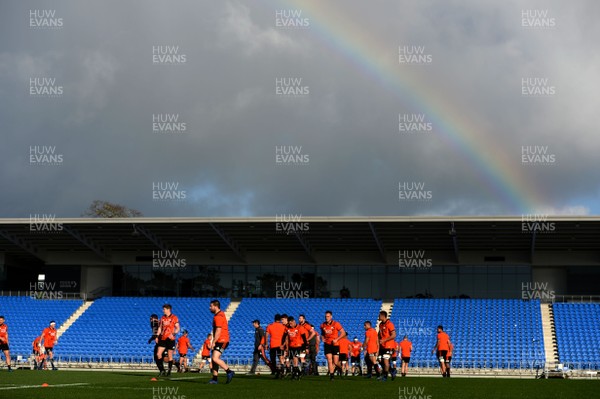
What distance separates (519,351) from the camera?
39188 mm

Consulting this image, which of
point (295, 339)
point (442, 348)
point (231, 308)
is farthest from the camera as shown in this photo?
point (231, 308)

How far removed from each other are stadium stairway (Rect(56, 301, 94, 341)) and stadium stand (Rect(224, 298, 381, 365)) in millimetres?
9256

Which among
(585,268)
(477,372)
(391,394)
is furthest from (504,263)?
(391,394)

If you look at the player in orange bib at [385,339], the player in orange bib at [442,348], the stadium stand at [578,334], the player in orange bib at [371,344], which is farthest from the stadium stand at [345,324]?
the player in orange bib at [385,339]

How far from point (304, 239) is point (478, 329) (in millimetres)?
10759

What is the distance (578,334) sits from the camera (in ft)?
133

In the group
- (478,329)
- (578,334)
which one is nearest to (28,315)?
(478,329)

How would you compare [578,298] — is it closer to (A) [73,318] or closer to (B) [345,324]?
(B) [345,324]

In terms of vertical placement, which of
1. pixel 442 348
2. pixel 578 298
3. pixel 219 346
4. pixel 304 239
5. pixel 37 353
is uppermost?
pixel 304 239

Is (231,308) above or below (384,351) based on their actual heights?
above

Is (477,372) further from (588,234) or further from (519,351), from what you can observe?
(588,234)

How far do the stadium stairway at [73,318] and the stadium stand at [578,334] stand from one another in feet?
86.5

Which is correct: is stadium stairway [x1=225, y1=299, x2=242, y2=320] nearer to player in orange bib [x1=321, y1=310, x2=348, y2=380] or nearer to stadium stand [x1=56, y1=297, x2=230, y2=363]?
stadium stand [x1=56, y1=297, x2=230, y2=363]

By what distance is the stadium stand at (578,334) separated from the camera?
3775 centimetres
